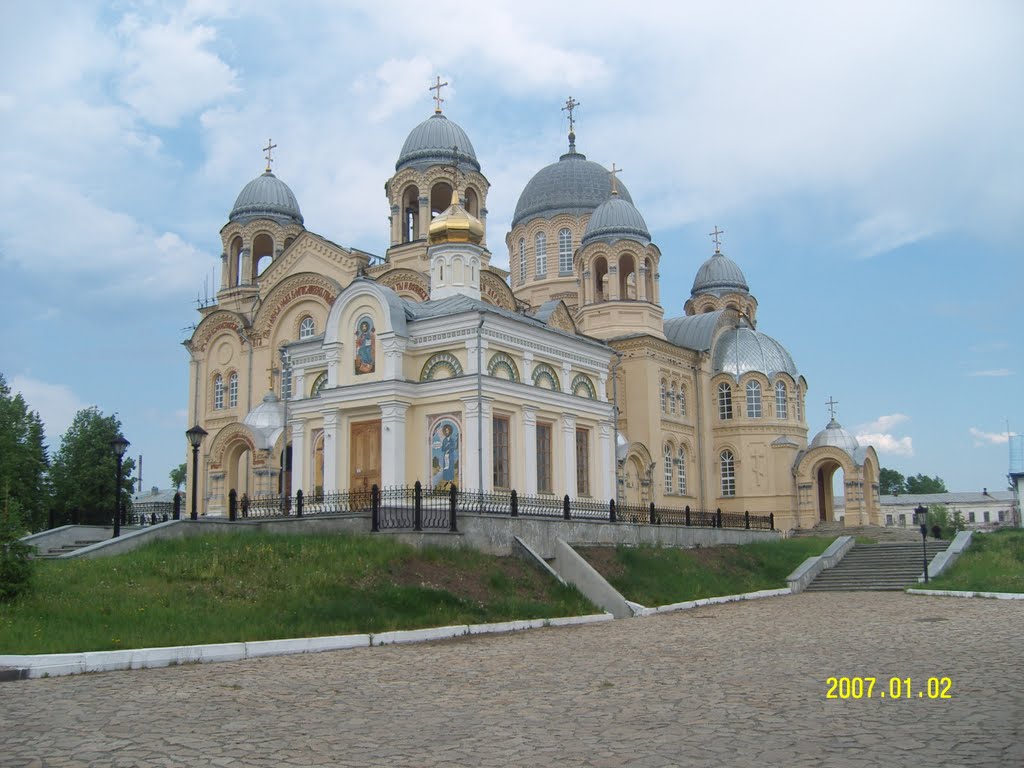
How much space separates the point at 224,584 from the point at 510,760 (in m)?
8.08

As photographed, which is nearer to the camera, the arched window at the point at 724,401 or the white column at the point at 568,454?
the white column at the point at 568,454

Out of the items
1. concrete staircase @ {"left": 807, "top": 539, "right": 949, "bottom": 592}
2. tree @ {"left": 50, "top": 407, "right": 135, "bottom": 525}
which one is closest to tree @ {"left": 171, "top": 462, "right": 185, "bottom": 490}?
tree @ {"left": 50, "top": 407, "right": 135, "bottom": 525}

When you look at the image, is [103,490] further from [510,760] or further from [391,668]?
[510,760]

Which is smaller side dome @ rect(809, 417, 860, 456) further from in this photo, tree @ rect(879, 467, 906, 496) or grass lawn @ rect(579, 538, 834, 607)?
tree @ rect(879, 467, 906, 496)

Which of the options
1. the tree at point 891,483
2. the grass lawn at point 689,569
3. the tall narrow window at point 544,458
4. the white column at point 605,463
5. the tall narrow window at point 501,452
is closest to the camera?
the grass lawn at point 689,569

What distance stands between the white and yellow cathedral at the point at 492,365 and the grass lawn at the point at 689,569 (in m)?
2.72

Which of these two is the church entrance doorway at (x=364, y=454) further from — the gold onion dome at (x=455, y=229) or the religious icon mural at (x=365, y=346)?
the gold onion dome at (x=455, y=229)

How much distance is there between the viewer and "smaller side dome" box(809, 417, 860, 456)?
3631 cm

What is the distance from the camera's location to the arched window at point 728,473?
36938mm

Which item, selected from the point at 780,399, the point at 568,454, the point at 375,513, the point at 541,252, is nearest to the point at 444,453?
the point at 568,454

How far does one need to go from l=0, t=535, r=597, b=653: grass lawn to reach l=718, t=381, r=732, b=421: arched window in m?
21.9

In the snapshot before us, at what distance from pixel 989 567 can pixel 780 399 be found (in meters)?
15.4

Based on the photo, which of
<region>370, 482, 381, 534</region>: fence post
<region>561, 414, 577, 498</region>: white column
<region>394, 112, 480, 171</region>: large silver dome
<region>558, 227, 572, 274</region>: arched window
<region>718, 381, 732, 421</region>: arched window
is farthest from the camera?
<region>558, 227, 572, 274</region>: arched window

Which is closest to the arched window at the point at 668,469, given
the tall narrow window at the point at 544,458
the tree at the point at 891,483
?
the tall narrow window at the point at 544,458
